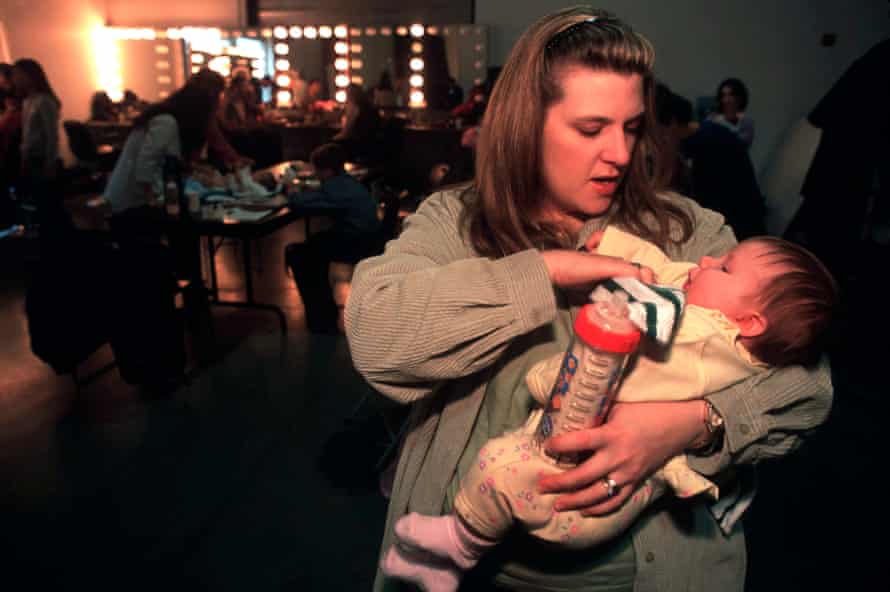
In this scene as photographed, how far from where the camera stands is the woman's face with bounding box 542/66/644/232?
1.02m

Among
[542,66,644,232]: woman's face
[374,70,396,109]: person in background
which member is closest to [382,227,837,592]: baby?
[542,66,644,232]: woman's face

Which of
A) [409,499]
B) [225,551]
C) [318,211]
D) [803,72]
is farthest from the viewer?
[803,72]

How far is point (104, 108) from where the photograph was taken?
10.5m

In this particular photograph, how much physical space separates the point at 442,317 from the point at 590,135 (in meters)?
0.47

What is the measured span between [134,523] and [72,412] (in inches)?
42.1

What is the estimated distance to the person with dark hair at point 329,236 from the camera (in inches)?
155

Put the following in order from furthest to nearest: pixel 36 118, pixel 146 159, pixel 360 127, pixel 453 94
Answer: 1. pixel 453 94
2. pixel 360 127
3. pixel 36 118
4. pixel 146 159

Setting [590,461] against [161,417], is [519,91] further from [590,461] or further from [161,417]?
[161,417]

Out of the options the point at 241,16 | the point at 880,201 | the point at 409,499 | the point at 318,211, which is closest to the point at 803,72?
the point at 880,201

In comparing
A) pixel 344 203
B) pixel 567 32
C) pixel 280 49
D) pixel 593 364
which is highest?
pixel 280 49

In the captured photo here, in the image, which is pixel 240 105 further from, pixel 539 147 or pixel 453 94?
pixel 539 147

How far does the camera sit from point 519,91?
107 cm

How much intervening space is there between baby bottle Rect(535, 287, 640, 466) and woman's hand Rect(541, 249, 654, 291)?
7 cm

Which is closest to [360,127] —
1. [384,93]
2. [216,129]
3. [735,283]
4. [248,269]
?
[216,129]
